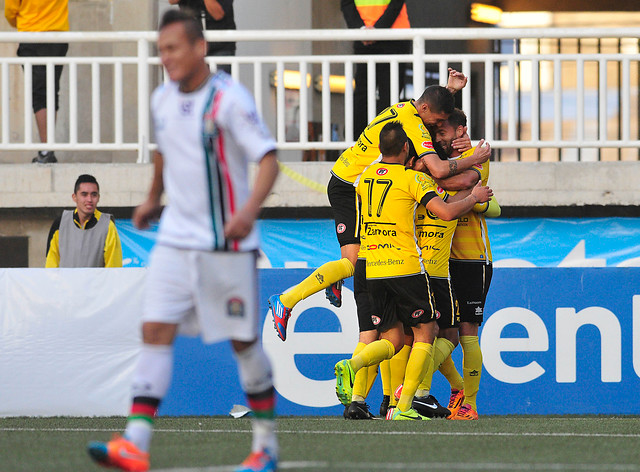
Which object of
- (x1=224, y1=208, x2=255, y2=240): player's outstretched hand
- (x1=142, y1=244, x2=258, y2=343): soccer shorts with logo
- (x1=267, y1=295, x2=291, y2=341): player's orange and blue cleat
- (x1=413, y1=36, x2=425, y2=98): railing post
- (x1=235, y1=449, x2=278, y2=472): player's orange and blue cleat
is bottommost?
(x1=235, y1=449, x2=278, y2=472): player's orange and blue cleat

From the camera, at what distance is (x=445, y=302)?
743 centimetres

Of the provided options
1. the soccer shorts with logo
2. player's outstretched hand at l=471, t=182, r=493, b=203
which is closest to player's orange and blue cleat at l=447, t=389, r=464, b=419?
player's outstretched hand at l=471, t=182, r=493, b=203

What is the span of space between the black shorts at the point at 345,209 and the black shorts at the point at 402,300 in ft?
2.72

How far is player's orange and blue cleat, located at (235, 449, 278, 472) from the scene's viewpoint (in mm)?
4266

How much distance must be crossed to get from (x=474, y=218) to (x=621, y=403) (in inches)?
76.7

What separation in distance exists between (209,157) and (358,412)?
3.38 m

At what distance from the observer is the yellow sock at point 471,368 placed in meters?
7.56

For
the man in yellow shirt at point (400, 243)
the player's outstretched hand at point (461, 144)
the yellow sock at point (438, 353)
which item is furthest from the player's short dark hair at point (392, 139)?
the yellow sock at point (438, 353)

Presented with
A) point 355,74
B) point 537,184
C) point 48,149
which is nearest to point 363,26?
point 355,74

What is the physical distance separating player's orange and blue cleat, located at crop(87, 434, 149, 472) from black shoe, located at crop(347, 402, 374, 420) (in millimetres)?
3257

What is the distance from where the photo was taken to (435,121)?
763 cm

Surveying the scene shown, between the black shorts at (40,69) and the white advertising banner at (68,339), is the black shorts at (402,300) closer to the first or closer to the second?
the white advertising banner at (68,339)

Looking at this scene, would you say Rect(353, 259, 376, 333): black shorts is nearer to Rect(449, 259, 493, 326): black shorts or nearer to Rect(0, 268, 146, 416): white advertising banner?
Rect(449, 259, 493, 326): black shorts

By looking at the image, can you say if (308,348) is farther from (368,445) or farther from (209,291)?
(209,291)
